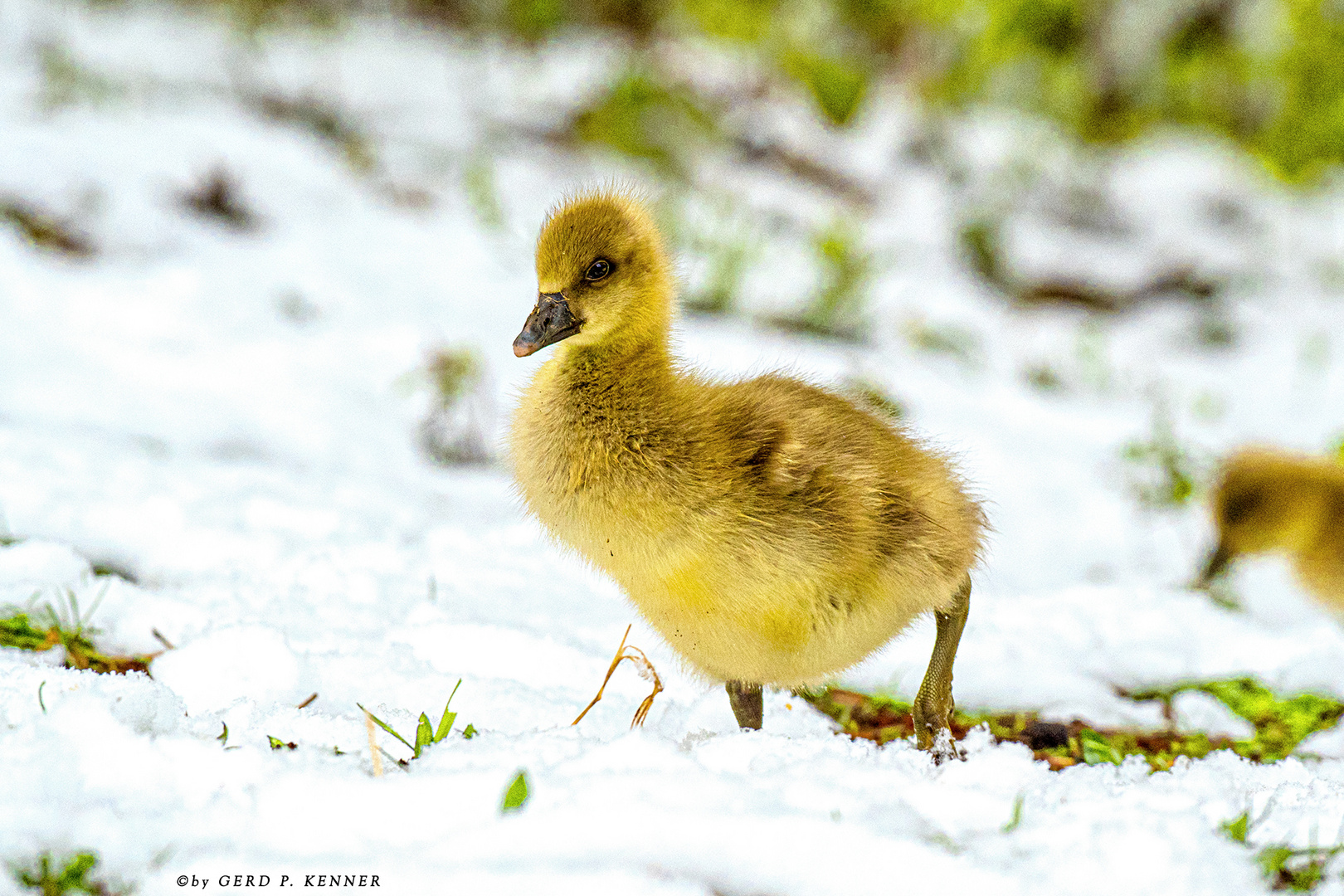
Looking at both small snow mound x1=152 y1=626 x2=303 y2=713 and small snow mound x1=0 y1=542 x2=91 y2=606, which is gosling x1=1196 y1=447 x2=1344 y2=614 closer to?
small snow mound x1=152 y1=626 x2=303 y2=713

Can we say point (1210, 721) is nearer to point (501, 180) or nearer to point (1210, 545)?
point (1210, 545)

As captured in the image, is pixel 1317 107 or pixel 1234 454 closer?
pixel 1234 454

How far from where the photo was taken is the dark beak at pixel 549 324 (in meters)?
2.43

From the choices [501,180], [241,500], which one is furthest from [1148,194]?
[241,500]

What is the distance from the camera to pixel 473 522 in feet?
14.4

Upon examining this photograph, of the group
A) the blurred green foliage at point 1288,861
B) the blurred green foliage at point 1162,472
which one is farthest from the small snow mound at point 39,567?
the blurred green foliage at point 1162,472

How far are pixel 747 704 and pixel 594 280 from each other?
102 centimetres

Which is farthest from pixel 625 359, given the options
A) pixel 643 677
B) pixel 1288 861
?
pixel 1288 861

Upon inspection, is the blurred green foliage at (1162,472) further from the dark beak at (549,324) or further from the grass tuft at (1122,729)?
the dark beak at (549,324)

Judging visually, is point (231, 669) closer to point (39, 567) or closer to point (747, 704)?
point (39, 567)

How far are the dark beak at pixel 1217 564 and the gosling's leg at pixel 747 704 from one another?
3133 millimetres

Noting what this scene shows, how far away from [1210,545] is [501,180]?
236 inches

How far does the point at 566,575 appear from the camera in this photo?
3.83 metres

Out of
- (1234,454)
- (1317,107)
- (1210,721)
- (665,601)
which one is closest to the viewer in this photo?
(665,601)
